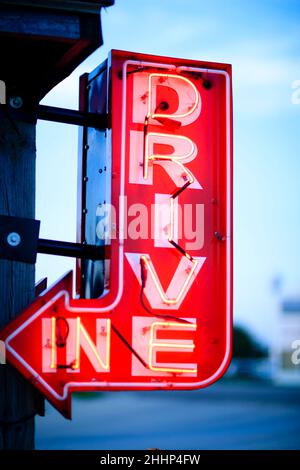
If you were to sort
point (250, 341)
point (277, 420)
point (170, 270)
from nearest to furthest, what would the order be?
point (170, 270) < point (277, 420) < point (250, 341)

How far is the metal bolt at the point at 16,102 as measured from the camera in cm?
661

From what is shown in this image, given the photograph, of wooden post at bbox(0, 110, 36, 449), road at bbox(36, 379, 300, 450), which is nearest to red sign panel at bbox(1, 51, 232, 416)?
wooden post at bbox(0, 110, 36, 449)

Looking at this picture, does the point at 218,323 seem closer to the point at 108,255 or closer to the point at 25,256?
the point at 108,255

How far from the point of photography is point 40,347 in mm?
6301

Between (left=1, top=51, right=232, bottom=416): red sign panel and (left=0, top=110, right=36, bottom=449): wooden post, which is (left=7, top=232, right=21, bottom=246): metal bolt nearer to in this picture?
(left=0, top=110, right=36, bottom=449): wooden post

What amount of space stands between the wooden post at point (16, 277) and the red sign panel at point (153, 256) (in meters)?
0.17

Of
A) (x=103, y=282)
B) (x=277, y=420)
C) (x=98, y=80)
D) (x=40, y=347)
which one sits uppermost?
(x=98, y=80)

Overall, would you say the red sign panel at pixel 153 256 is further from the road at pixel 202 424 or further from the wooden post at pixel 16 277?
the road at pixel 202 424

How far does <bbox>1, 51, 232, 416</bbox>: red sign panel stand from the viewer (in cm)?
634

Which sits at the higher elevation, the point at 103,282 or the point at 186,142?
the point at 186,142

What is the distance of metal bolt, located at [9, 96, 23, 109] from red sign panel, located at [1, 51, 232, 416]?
1.91 feet

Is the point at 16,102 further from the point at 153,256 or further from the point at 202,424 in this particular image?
the point at 202,424
